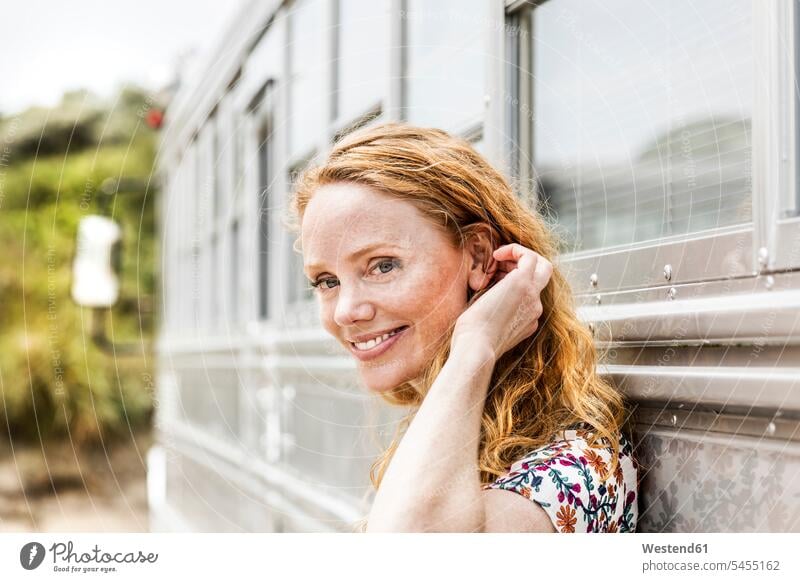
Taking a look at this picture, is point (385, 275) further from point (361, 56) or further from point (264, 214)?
point (264, 214)

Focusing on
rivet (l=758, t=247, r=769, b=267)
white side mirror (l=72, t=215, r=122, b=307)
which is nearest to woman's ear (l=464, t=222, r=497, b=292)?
rivet (l=758, t=247, r=769, b=267)

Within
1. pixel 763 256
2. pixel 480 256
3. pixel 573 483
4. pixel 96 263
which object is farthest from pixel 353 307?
pixel 96 263

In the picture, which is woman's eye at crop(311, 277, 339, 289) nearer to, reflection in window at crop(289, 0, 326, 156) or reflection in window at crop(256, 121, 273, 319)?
reflection in window at crop(289, 0, 326, 156)

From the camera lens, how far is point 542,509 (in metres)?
0.83

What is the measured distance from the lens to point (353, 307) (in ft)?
3.23

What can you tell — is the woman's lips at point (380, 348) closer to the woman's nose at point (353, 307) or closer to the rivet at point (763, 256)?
the woman's nose at point (353, 307)

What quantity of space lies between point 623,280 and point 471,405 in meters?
0.27

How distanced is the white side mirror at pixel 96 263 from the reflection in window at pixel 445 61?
2.01ft

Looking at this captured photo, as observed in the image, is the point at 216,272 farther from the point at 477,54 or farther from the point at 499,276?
the point at 499,276

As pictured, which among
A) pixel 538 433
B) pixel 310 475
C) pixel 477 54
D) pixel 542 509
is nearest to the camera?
pixel 542 509

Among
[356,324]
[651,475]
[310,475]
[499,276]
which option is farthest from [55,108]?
[310,475]

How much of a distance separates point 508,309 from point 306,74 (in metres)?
1.23

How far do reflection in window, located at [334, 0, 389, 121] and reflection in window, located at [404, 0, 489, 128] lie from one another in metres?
0.10
